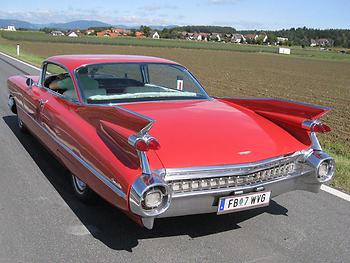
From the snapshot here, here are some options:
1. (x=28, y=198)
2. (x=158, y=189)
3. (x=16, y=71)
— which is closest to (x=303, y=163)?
(x=158, y=189)

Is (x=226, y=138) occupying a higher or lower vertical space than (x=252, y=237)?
higher

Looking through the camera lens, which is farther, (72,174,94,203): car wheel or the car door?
the car door

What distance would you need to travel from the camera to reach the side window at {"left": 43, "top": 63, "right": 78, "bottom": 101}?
167 inches

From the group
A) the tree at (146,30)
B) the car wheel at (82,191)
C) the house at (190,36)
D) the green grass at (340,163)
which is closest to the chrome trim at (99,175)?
the car wheel at (82,191)

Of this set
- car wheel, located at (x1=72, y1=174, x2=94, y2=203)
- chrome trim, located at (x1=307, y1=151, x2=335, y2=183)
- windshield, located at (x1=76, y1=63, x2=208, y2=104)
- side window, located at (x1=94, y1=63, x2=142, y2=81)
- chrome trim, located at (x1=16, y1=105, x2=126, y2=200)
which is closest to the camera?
chrome trim, located at (x1=16, y1=105, x2=126, y2=200)

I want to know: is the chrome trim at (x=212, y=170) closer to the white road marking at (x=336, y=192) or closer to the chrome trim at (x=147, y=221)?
the chrome trim at (x=147, y=221)

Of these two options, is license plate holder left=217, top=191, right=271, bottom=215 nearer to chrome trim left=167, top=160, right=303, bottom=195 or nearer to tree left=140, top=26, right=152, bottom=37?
chrome trim left=167, top=160, right=303, bottom=195

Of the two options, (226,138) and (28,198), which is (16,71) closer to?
(28,198)

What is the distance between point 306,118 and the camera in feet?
12.0

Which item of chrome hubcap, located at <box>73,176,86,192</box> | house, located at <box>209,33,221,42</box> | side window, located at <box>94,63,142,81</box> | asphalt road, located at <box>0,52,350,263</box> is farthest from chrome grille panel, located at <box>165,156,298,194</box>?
house, located at <box>209,33,221,42</box>

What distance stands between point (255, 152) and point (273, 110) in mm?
873

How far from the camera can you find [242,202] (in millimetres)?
3100

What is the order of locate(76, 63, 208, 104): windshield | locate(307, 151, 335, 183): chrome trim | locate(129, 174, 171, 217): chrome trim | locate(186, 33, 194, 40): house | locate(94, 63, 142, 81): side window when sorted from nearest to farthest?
locate(129, 174, 171, 217): chrome trim → locate(307, 151, 335, 183): chrome trim → locate(76, 63, 208, 104): windshield → locate(94, 63, 142, 81): side window → locate(186, 33, 194, 40): house

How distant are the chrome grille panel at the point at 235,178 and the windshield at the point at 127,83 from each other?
1.39m
